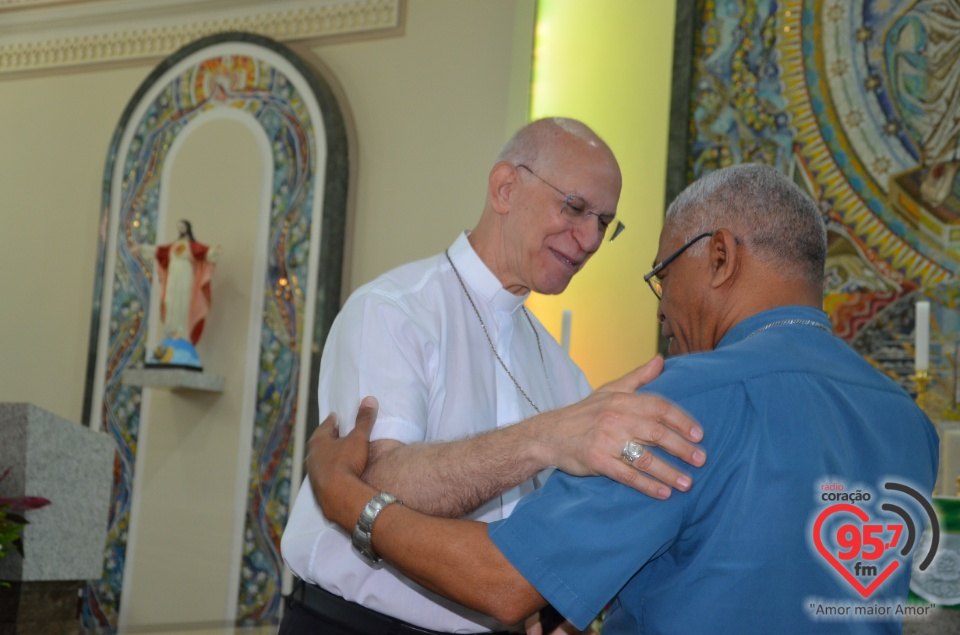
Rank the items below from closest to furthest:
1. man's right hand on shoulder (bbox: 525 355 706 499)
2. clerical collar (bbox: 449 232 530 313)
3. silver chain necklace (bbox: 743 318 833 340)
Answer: man's right hand on shoulder (bbox: 525 355 706 499)
silver chain necklace (bbox: 743 318 833 340)
clerical collar (bbox: 449 232 530 313)

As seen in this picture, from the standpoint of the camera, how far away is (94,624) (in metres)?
7.57

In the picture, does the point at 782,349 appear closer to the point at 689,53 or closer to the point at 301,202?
the point at 689,53

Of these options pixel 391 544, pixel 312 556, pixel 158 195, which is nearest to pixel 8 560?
pixel 312 556

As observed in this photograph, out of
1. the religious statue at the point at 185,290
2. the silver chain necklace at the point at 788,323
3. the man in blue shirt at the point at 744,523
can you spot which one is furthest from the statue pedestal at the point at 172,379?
the silver chain necklace at the point at 788,323

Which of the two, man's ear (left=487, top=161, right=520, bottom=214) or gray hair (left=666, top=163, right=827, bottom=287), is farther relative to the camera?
man's ear (left=487, top=161, right=520, bottom=214)

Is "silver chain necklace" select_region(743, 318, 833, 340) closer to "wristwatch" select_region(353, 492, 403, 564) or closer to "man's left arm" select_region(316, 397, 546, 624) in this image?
"man's left arm" select_region(316, 397, 546, 624)

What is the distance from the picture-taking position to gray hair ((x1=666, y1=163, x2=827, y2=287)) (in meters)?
1.86

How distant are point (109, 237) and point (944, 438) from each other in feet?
20.0

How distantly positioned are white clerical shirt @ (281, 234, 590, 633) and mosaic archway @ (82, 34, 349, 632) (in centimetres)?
441

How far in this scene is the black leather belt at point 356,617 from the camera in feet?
7.66

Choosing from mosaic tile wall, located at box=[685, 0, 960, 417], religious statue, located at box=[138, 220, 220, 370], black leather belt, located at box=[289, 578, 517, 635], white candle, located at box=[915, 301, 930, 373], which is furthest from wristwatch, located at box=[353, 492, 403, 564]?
religious statue, located at box=[138, 220, 220, 370]

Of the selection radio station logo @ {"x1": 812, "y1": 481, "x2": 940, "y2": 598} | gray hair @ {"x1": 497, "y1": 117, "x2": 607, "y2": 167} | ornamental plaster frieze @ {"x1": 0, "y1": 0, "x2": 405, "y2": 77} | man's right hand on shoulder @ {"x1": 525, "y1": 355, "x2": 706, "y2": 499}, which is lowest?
radio station logo @ {"x1": 812, "y1": 481, "x2": 940, "y2": 598}

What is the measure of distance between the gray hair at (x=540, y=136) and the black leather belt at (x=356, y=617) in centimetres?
129

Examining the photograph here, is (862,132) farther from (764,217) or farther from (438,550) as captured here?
(438,550)
